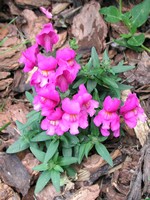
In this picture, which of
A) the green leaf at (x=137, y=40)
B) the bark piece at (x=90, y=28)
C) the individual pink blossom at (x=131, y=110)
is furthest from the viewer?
the bark piece at (x=90, y=28)

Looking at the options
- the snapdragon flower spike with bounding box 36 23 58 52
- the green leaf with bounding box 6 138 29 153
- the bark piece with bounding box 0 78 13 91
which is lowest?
the green leaf with bounding box 6 138 29 153

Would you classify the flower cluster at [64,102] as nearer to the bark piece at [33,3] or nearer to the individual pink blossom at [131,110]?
the individual pink blossom at [131,110]

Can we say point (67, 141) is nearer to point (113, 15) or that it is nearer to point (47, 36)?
point (47, 36)

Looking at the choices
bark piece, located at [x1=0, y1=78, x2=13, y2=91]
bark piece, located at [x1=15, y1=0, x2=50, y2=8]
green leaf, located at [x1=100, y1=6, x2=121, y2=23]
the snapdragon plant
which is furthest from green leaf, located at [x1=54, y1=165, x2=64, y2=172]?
bark piece, located at [x1=15, y1=0, x2=50, y2=8]

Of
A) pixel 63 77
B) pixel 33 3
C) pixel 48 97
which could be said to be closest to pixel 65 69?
pixel 63 77

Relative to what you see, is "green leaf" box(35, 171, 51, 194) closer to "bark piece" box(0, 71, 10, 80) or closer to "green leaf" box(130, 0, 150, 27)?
"bark piece" box(0, 71, 10, 80)

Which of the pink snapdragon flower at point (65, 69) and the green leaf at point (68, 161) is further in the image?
the green leaf at point (68, 161)

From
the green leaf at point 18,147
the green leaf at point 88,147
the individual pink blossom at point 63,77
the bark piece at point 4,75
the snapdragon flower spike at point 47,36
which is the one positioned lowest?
the green leaf at point 18,147

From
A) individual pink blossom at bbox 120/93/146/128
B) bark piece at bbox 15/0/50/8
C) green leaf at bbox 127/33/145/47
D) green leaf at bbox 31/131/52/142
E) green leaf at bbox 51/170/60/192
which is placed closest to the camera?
individual pink blossom at bbox 120/93/146/128

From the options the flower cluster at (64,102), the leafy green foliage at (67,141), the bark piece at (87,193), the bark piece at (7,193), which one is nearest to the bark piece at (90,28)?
the leafy green foliage at (67,141)
